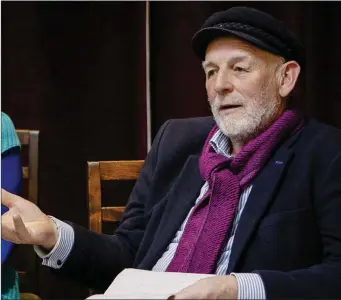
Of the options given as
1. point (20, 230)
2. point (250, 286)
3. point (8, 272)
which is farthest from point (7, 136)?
Result: point (250, 286)

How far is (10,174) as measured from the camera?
160 centimetres

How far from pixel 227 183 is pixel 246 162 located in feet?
0.22

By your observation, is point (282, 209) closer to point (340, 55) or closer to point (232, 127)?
point (232, 127)

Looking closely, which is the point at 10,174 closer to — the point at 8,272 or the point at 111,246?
the point at 8,272

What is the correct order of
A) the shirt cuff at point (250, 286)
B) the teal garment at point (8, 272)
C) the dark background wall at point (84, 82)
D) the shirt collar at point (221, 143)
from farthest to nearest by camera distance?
the dark background wall at point (84, 82)
the teal garment at point (8, 272)
the shirt collar at point (221, 143)
the shirt cuff at point (250, 286)

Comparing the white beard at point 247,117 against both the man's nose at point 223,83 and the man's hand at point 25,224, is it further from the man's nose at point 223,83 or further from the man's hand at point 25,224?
the man's hand at point 25,224

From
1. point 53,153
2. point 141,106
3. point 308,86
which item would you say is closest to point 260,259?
point 308,86

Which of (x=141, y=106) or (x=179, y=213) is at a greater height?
(x=141, y=106)

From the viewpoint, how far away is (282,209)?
4.14 ft

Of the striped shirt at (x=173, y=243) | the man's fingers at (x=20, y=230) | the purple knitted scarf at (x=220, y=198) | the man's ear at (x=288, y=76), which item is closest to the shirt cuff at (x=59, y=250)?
the striped shirt at (x=173, y=243)

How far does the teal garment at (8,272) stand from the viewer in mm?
1551

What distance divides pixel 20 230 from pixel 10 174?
452 millimetres

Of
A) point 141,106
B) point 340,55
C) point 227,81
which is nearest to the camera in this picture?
point 227,81

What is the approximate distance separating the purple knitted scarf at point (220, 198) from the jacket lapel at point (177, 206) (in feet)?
0.15
